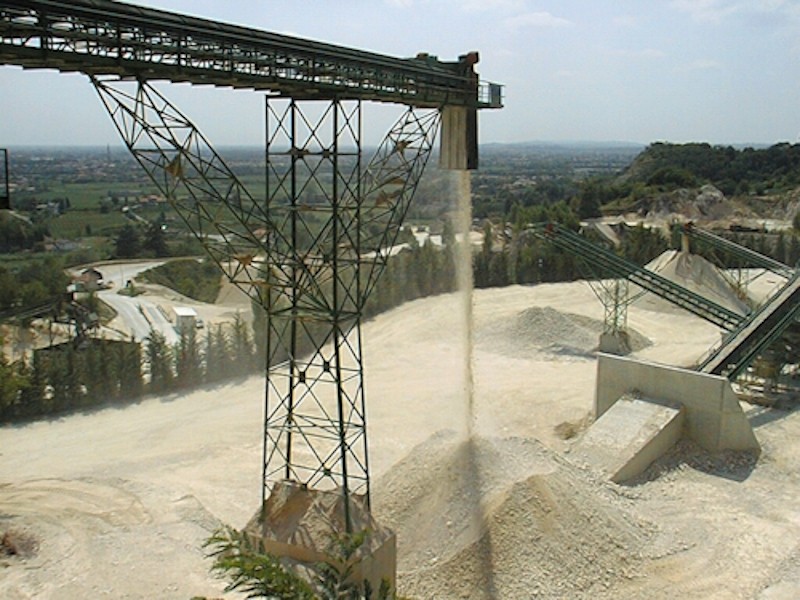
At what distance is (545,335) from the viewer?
110ft

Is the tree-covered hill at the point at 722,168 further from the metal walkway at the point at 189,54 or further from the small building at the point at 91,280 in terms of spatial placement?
the metal walkway at the point at 189,54

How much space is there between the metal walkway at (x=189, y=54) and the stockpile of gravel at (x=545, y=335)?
18.5 metres

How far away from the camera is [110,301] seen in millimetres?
40656

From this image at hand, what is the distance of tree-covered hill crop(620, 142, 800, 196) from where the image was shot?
8650cm

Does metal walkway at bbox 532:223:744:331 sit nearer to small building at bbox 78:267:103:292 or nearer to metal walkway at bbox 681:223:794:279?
metal walkway at bbox 681:223:794:279

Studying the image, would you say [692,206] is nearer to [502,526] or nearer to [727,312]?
[727,312]

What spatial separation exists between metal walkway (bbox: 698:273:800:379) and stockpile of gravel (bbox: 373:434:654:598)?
22.5 feet

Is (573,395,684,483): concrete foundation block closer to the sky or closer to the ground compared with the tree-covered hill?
closer to the ground

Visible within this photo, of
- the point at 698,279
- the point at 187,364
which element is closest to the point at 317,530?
the point at 187,364

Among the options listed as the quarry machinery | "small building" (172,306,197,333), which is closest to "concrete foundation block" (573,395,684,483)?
the quarry machinery

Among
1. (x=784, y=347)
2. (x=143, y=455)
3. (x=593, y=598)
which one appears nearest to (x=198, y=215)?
(x=593, y=598)

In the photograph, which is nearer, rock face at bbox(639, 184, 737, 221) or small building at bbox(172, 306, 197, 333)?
small building at bbox(172, 306, 197, 333)

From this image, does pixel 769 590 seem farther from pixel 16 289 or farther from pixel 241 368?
pixel 16 289

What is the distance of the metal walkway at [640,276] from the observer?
29828 mm
